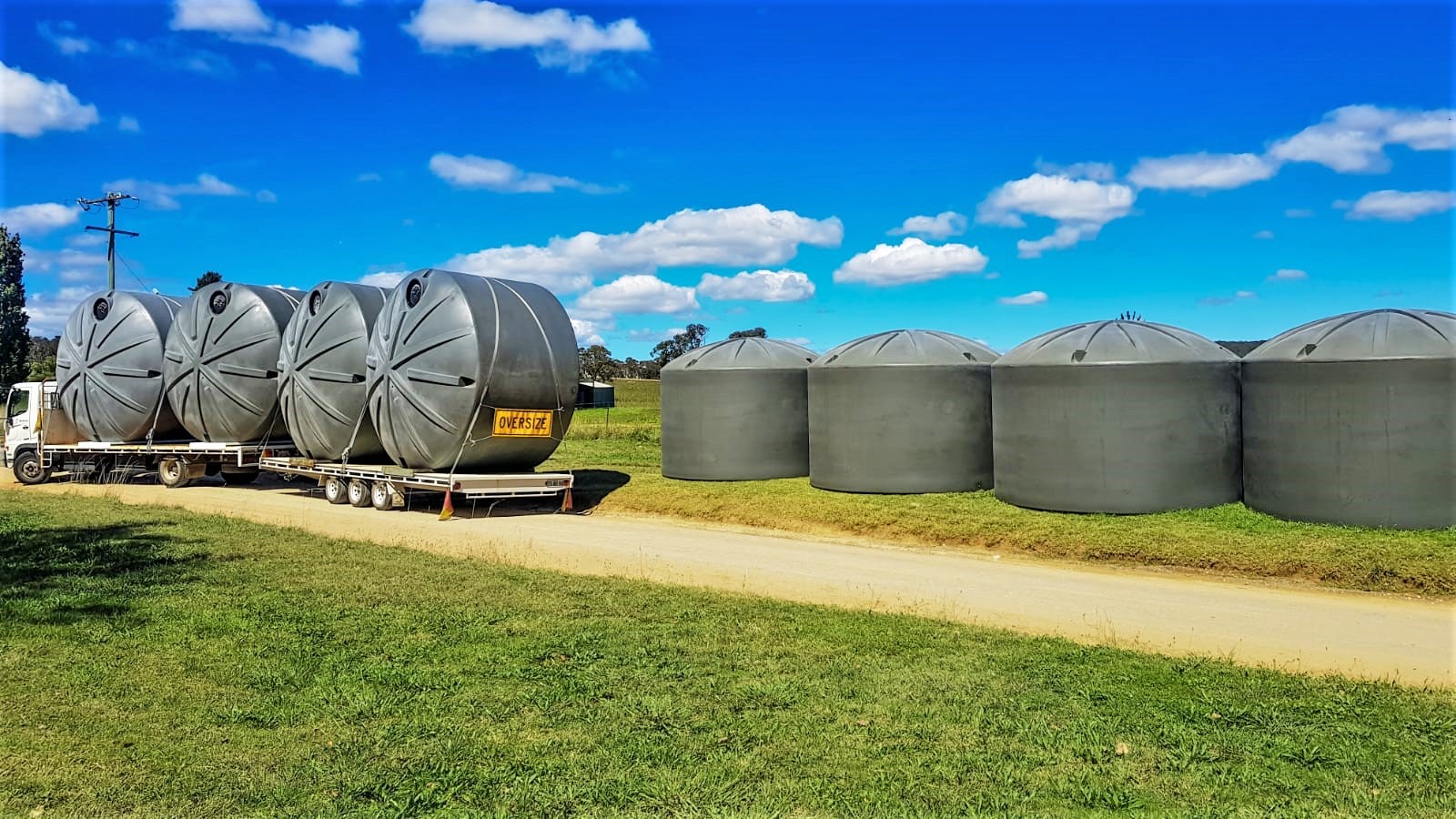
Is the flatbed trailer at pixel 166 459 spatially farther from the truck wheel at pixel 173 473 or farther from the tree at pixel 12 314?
the tree at pixel 12 314

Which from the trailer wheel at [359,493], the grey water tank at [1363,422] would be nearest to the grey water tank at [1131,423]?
the grey water tank at [1363,422]

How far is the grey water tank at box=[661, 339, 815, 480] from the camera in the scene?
74.2 ft

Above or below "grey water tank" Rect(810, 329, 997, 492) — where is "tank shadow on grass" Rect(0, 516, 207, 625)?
below

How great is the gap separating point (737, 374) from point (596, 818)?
17846 mm

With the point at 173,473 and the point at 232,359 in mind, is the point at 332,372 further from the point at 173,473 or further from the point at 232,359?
the point at 173,473

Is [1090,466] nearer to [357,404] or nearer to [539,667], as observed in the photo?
[539,667]

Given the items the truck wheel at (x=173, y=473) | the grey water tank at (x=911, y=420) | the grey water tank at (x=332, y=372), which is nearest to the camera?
the grey water tank at (x=911, y=420)

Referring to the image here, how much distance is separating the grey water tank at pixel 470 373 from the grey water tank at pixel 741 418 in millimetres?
3582

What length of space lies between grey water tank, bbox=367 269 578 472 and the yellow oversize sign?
0.02 metres

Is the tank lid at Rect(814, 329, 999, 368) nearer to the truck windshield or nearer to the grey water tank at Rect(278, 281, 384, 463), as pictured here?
the grey water tank at Rect(278, 281, 384, 463)

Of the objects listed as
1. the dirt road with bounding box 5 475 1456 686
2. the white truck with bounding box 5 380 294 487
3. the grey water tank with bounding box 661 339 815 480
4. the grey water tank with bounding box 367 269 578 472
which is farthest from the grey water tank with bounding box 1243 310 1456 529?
the white truck with bounding box 5 380 294 487

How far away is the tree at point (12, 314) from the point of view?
56.6 m

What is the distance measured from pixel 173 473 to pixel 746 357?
52.6ft

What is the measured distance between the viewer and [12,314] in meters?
57.5
